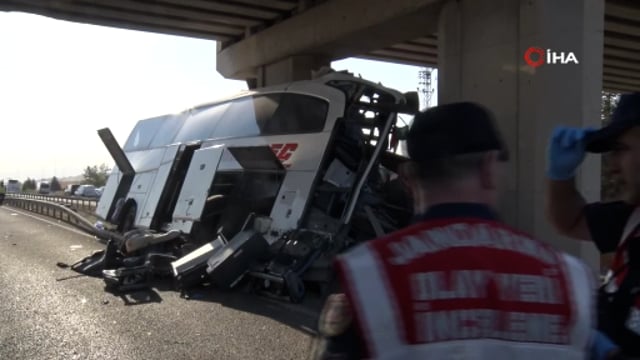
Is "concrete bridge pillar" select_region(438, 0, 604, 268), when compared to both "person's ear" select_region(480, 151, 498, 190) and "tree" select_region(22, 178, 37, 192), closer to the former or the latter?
"person's ear" select_region(480, 151, 498, 190)

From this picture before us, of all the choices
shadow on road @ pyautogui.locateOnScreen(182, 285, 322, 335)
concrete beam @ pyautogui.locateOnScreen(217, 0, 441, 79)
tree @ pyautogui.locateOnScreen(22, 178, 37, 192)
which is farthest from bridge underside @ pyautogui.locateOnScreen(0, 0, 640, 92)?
tree @ pyautogui.locateOnScreen(22, 178, 37, 192)

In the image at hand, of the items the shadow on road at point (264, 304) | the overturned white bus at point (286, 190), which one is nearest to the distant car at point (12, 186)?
the overturned white bus at point (286, 190)

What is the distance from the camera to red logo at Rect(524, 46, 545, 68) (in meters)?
8.55

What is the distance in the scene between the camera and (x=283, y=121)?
10578 mm

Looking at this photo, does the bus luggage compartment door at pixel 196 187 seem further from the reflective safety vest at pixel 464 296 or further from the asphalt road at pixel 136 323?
the reflective safety vest at pixel 464 296

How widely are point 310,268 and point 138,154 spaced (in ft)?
25.1

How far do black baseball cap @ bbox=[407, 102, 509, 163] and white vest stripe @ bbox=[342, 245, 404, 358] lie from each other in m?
0.32

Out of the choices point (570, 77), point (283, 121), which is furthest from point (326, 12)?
point (570, 77)

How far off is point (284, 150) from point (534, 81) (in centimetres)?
386

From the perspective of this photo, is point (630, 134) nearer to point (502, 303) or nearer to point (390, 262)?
point (502, 303)

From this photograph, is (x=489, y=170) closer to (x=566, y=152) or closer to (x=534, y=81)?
(x=566, y=152)

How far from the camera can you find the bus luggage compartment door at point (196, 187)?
Answer: 34.7 feet

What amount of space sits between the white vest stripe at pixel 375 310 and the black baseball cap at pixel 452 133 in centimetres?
32

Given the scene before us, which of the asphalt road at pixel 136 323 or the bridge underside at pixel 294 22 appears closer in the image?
the asphalt road at pixel 136 323
